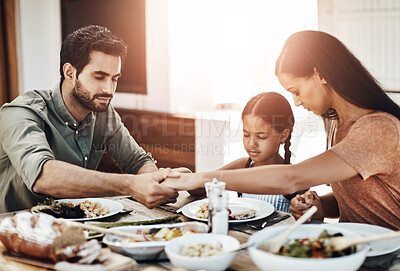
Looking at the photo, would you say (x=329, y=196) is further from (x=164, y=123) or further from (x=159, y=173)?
(x=164, y=123)

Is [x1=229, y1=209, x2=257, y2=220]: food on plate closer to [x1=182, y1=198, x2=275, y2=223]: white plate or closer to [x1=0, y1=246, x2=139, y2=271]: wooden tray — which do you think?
[x1=182, y1=198, x2=275, y2=223]: white plate

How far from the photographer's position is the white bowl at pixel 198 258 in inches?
47.6

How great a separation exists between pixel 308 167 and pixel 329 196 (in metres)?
0.54

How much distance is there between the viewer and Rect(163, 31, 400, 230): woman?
1.56 metres

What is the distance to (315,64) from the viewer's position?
1.67 metres

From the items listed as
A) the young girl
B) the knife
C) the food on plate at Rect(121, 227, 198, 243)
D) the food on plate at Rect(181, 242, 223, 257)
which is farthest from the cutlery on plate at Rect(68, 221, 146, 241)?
the young girl

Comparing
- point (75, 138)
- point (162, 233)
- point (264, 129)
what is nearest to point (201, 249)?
point (162, 233)

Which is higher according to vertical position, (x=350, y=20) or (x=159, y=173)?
(x=350, y=20)

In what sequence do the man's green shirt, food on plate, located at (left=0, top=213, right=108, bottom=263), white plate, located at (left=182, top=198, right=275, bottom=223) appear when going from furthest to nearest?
the man's green shirt < white plate, located at (left=182, top=198, right=275, bottom=223) < food on plate, located at (left=0, top=213, right=108, bottom=263)

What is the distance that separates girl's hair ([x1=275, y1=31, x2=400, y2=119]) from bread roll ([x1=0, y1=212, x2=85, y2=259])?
908 millimetres

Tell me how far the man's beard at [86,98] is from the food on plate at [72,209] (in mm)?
593

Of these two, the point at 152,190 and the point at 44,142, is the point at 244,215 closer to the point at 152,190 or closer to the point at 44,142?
the point at 152,190

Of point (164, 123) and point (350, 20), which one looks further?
point (164, 123)

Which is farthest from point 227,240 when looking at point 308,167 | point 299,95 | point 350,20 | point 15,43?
point 15,43
